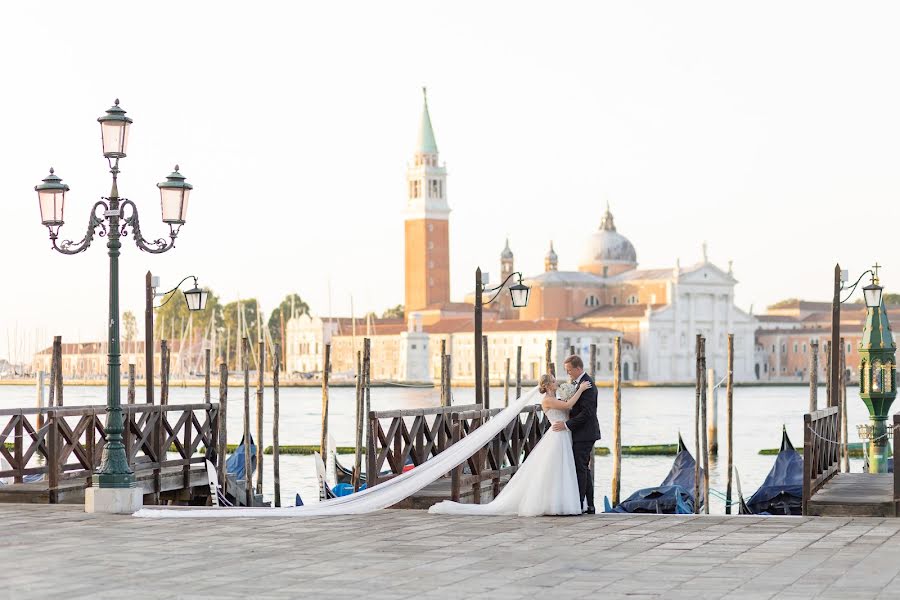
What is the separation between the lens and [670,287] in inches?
4045

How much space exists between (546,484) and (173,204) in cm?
295

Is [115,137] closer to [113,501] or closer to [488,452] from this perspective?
[113,501]

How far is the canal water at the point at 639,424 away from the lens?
25.2 metres

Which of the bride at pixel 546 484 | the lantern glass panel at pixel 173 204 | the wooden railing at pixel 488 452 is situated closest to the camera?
the bride at pixel 546 484

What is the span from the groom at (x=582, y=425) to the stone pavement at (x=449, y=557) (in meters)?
0.47

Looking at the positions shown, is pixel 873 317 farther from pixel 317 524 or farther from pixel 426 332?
pixel 426 332

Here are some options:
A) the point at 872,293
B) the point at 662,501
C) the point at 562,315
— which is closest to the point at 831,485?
the point at 662,501

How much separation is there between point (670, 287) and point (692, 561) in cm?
9697

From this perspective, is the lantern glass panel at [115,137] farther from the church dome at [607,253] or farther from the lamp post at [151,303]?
the church dome at [607,253]

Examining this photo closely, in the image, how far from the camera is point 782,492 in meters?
14.2

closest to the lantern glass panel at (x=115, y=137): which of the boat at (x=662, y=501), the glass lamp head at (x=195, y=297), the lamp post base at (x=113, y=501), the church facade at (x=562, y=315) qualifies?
the lamp post base at (x=113, y=501)

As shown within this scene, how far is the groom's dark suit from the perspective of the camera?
30.3ft

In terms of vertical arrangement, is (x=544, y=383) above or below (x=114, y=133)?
below

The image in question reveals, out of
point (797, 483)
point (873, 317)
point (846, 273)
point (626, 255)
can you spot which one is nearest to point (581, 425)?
point (797, 483)
